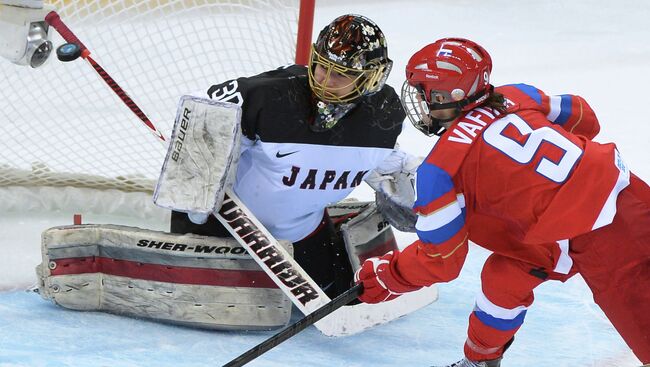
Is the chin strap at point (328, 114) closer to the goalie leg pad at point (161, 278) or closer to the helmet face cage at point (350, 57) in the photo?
the helmet face cage at point (350, 57)

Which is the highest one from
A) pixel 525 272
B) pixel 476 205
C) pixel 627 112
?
pixel 476 205

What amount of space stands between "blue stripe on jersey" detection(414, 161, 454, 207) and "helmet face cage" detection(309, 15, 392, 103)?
419 millimetres

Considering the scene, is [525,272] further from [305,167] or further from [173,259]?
[173,259]

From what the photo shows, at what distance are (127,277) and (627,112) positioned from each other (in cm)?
270

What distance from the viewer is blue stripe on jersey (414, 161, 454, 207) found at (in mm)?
2385

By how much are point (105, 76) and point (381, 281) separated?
1.13 metres

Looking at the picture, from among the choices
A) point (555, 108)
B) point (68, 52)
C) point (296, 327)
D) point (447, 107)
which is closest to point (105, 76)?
point (68, 52)

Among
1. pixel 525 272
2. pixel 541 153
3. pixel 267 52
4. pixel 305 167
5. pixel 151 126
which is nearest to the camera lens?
pixel 541 153

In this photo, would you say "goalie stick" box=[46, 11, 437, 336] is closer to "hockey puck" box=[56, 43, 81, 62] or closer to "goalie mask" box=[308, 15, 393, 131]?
"goalie mask" box=[308, 15, 393, 131]

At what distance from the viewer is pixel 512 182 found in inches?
95.0

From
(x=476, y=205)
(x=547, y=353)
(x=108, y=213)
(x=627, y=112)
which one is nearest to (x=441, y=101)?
(x=476, y=205)

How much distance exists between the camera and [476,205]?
2.50 meters

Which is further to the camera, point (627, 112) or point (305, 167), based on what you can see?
point (627, 112)

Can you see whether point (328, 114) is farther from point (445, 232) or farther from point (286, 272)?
point (445, 232)
